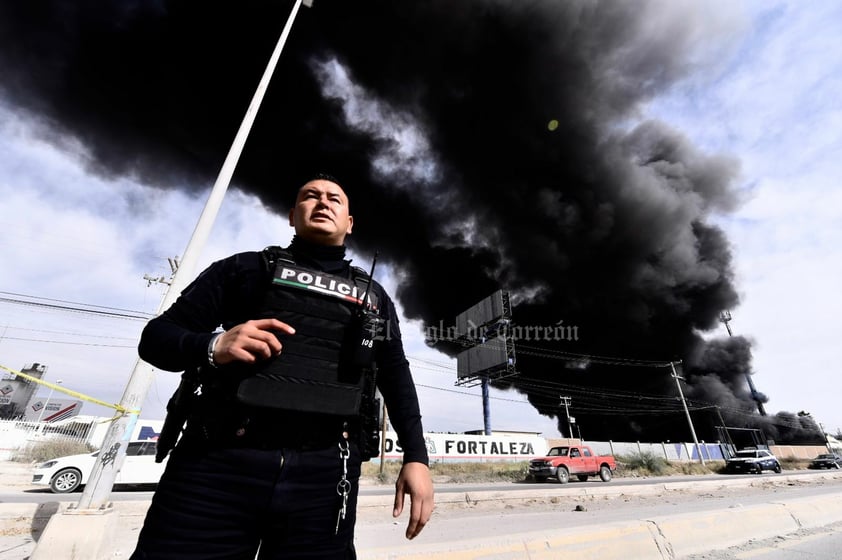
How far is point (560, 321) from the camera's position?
49.9 m

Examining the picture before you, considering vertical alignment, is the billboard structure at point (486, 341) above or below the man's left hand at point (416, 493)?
above

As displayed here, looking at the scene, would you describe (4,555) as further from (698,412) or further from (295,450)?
(698,412)

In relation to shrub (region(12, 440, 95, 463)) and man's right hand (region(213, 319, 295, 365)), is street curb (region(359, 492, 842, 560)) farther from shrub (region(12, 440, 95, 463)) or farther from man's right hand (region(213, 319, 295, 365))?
shrub (region(12, 440, 95, 463))

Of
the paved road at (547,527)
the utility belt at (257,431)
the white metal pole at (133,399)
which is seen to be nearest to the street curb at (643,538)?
the paved road at (547,527)

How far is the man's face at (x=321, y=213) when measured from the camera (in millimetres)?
1603

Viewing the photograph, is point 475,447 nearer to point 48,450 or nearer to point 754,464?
point 754,464

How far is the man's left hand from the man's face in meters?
1.05

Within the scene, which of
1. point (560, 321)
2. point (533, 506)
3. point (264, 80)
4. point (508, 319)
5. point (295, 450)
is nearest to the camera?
point (295, 450)

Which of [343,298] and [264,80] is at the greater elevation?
[264,80]

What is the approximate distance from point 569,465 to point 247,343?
60.6 ft

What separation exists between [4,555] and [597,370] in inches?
2304

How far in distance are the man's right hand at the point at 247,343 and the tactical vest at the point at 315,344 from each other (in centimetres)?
10

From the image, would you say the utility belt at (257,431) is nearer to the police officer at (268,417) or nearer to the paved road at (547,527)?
the police officer at (268,417)

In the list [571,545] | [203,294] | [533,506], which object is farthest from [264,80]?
[533,506]
